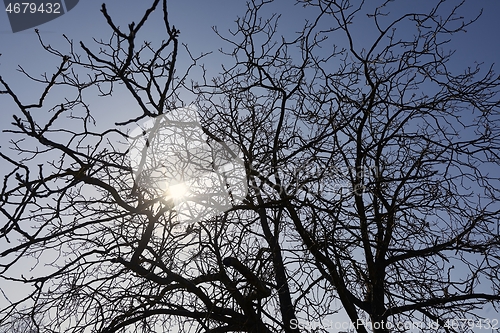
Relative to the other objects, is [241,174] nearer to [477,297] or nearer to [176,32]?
[176,32]

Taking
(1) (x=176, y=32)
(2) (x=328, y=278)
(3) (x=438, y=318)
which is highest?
(1) (x=176, y=32)

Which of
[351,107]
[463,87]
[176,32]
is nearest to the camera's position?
[176,32]

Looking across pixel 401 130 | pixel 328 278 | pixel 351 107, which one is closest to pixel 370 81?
pixel 351 107

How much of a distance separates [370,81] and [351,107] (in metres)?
0.46

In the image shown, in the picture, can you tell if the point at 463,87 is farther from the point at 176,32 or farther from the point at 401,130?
the point at 176,32

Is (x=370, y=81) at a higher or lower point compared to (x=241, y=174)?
higher

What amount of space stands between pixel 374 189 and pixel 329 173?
1.75 ft

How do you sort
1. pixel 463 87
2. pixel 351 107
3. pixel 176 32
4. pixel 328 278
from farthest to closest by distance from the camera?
pixel 351 107 → pixel 463 87 → pixel 328 278 → pixel 176 32

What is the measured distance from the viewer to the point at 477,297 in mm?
4535

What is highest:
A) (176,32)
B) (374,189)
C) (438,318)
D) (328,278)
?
(374,189)

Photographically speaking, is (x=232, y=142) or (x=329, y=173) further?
(x=232, y=142)

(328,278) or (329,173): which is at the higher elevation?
(329,173)

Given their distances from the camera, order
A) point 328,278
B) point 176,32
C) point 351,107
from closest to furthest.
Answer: point 176,32 < point 328,278 < point 351,107

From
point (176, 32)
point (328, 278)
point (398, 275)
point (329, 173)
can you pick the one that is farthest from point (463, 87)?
point (176, 32)
